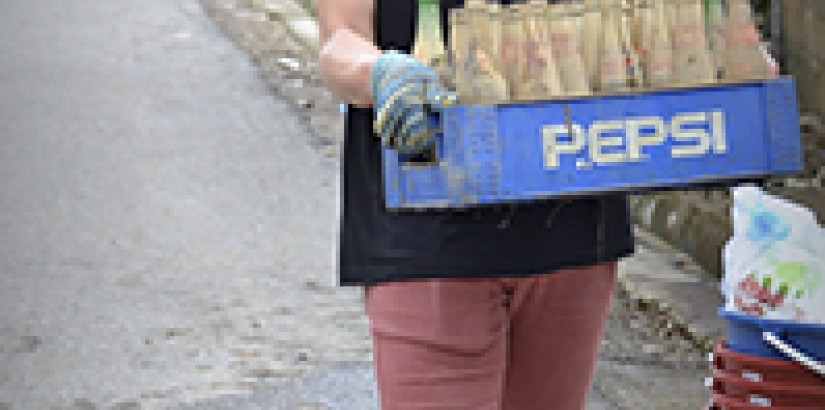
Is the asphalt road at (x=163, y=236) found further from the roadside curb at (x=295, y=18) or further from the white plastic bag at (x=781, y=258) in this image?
the white plastic bag at (x=781, y=258)

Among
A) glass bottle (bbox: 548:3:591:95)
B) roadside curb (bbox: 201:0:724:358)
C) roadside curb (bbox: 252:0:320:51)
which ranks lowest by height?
roadside curb (bbox: 201:0:724:358)

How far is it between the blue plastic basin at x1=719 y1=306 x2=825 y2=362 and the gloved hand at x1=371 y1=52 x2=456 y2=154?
104 cm

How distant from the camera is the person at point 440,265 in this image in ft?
8.46

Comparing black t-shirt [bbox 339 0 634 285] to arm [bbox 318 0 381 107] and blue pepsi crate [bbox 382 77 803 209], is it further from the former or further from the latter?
blue pepsi crate [bbox 382 77 803 209]

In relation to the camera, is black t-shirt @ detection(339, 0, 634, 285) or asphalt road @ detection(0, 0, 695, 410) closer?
black t-shirt @ detection(339, 0, 634, 285)

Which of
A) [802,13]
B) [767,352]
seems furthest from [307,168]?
[767,352]

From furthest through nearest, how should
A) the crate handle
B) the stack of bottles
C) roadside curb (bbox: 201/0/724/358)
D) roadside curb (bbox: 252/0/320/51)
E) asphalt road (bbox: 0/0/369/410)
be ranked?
roadside curb (bbox: 252/0/320/51) < roadside curb (bbox: 201/0/724/358) < asphalt road (bbox: 0/0/369/410) < the crate handle < the stack of bottles

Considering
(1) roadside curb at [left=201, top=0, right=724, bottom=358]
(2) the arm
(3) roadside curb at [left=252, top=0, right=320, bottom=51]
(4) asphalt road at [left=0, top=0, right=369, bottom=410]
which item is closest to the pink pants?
(2) the arm

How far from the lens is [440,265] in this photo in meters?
2.59

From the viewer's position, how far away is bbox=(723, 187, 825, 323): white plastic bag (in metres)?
2.96

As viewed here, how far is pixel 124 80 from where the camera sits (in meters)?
8.50

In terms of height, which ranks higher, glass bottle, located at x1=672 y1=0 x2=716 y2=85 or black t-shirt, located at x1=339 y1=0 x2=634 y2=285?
glass bottle, located at x1=672 y1=0 x2=716 y2=85

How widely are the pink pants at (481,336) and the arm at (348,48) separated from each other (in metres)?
0.38

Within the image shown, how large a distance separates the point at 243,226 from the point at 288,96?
75.2 inches
